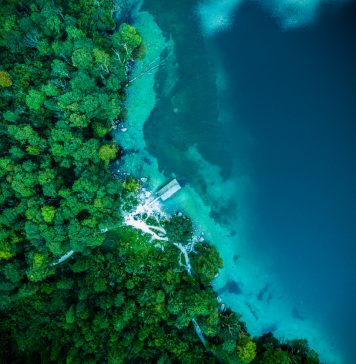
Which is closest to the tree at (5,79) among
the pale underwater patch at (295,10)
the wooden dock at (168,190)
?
the wooden dock at (168,190)

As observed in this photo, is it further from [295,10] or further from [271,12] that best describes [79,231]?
[295,10]

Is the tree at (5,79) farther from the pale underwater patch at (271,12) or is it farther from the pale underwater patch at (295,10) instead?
the pale underwater patch at (295,10)

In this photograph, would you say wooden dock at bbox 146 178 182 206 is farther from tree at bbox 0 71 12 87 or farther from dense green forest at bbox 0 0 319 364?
tree at bbox 0 71 12 87

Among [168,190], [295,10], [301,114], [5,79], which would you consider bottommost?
[5,79]

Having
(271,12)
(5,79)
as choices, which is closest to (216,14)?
(271,12)

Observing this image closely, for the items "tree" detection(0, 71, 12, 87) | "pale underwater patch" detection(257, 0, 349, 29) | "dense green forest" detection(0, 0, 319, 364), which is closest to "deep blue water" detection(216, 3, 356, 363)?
"pale underwater patch" detection(257, 0, 349, 29)

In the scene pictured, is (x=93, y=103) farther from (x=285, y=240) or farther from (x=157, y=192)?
(x=285, y=240)
